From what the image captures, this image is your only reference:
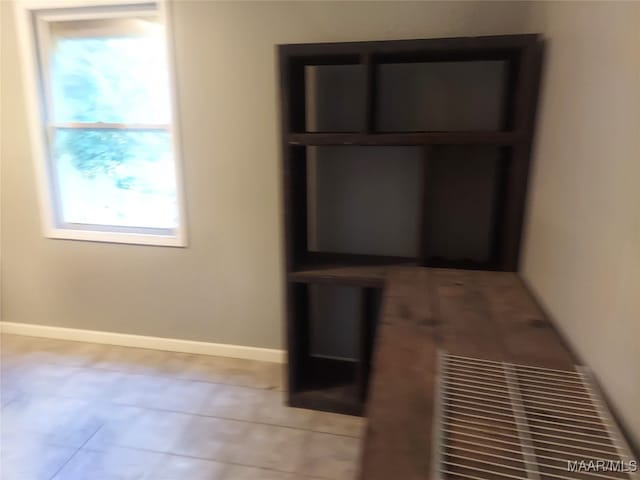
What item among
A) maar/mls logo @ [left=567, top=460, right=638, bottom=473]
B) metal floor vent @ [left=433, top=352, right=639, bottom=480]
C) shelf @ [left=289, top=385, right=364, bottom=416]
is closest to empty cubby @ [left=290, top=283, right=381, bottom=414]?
shelf @ [left=289, top=385, right=364, bottom=416]

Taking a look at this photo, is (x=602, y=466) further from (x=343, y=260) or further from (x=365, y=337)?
(x=343, y=260)

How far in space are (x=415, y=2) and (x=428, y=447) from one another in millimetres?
2021

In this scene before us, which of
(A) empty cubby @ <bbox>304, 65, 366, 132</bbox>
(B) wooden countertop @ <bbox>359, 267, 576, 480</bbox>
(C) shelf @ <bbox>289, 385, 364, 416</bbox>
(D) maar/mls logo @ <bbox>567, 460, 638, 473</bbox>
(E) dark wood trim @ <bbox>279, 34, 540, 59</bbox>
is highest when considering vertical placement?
(E) dark wood trim @ <bbox>279, 34, 540, 59</bbox>

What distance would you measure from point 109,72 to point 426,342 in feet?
7.91

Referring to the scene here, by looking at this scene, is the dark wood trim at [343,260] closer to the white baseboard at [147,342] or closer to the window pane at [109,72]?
the white baseboard at [147,342]

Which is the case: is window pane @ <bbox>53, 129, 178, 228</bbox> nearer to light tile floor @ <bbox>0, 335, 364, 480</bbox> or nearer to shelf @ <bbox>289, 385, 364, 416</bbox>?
light tile floor @ <bbox>0, 335, 364, 480</bbox>

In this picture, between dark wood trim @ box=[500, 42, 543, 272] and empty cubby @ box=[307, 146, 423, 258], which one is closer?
dark wood trim @ box=[500, 42, 543, 272]

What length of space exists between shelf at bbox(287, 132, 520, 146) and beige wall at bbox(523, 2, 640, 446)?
0.56 feet

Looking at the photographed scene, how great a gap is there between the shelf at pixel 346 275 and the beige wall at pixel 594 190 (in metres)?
0.65

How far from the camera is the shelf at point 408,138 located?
1.95 m

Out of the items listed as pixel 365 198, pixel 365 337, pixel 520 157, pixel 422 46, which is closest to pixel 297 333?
pixel 365 337

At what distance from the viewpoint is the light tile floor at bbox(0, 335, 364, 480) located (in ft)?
6.63

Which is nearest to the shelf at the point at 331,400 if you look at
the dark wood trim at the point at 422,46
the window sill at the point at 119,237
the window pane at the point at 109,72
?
the window sill at the point at 119,237

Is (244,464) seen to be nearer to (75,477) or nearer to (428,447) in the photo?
(75,477)
